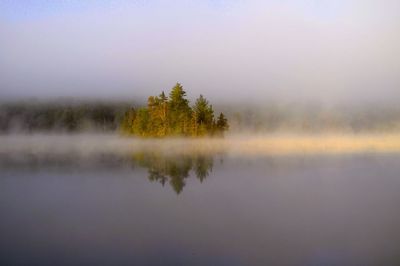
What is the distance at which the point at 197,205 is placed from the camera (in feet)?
50.8

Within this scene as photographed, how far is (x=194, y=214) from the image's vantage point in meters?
14.3

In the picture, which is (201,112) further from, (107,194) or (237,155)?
(107,194)

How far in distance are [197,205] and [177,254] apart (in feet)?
16.2

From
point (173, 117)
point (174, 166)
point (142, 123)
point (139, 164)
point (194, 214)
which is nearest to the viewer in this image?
point (194, 214)

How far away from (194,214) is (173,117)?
16.0 meters

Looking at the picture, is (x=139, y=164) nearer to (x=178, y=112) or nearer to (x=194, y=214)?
(x=178, y=112)

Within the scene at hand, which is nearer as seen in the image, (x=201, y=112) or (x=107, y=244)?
(x=107, y=244)

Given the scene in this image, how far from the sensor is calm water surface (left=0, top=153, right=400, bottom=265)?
10.7 metres

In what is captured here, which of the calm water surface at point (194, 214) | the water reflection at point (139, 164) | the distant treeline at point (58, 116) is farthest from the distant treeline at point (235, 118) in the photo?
the calm water surface at point (194, 214)

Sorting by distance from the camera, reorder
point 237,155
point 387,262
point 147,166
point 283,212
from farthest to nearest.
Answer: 1. point 237,155
2. point 147,166
3. point 283,212
4. point 387,262

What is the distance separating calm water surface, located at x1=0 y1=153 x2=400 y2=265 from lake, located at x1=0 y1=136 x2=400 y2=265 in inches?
1.3

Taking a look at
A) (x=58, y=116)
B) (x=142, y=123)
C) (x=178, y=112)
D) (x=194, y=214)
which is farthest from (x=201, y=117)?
(x=58, y=116)

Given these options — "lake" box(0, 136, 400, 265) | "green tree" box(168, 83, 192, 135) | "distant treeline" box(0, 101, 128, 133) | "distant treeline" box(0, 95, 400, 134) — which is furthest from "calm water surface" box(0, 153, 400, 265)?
"distant treeline" box(0, 101, 128, 133)

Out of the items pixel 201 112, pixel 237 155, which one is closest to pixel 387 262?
pixel 237 155
